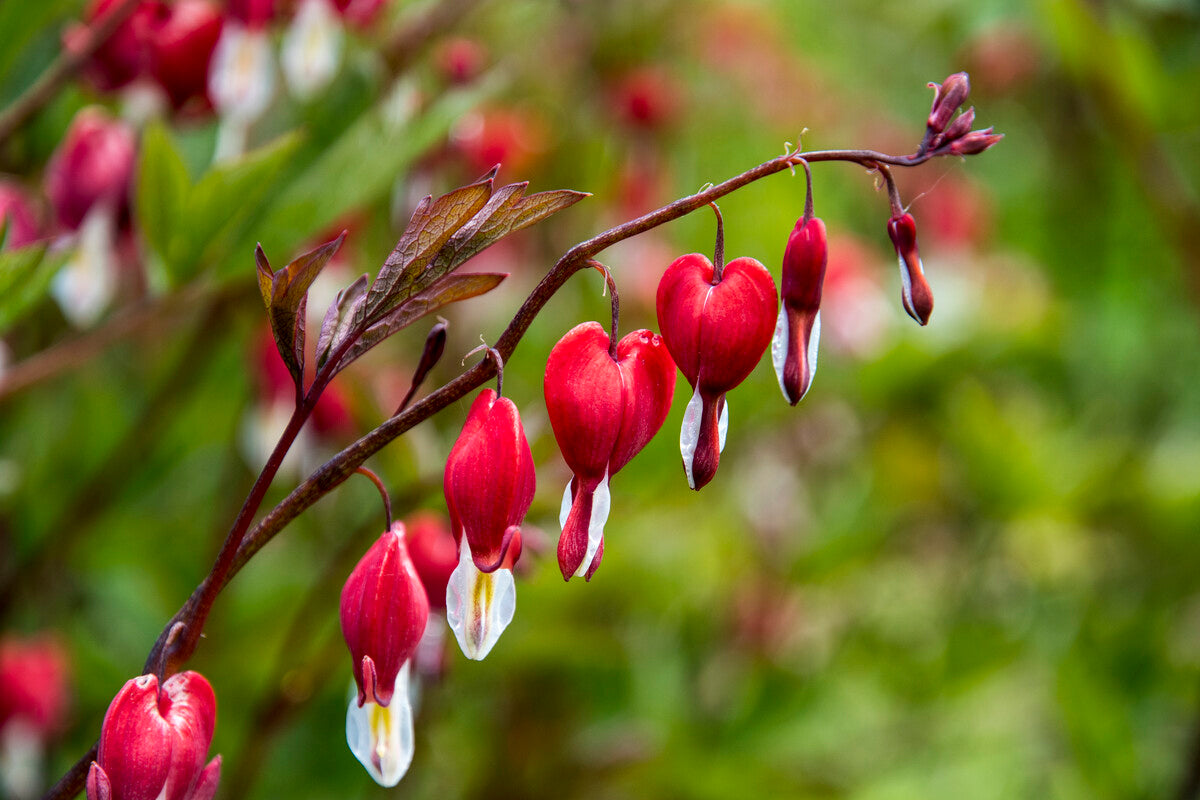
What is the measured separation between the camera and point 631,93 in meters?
1.15

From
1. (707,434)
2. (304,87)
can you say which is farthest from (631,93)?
(707,434)

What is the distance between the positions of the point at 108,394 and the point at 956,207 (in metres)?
1.20

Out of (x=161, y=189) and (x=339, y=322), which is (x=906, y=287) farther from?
(x=161, y=189)

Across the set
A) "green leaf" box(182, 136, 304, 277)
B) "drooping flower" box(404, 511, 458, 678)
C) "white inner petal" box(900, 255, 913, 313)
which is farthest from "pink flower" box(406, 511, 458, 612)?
"white inner petal" box(900, 255, 913, 313)

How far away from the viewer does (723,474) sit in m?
1.50

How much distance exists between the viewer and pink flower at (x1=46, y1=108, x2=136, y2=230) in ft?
1.88

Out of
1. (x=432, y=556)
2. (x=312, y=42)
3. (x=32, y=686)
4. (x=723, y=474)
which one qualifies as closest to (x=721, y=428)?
(x=432, y=556)

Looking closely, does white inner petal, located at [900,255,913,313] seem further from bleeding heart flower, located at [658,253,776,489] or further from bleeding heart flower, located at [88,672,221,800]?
bleeding heart flower, located at [88,672,221,800]

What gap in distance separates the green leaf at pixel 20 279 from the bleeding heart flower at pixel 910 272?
30cm

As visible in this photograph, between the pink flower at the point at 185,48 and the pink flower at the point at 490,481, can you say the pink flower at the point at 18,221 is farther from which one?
the pink flower at the point at 490,481

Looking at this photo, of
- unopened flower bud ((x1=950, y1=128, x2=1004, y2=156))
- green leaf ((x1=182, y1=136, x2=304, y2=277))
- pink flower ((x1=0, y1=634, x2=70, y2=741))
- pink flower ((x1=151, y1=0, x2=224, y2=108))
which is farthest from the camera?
pink flower ((x1=0, y1=634, x2=70, y2=741))

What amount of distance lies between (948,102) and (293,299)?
0.67 ft

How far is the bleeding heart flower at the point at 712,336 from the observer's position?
33cm

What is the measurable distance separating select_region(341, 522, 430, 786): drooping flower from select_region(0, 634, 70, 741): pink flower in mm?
468
